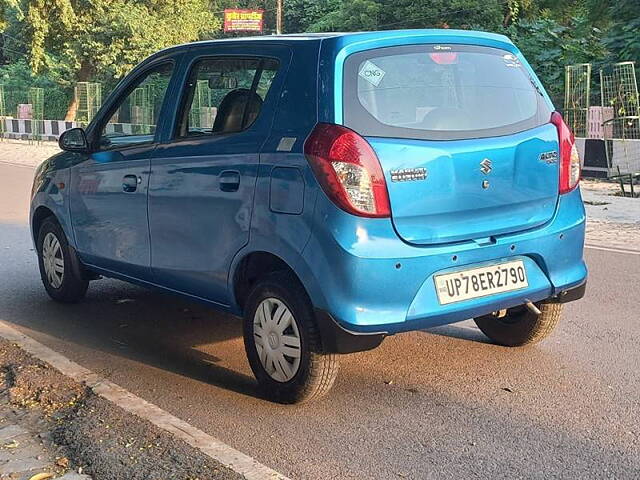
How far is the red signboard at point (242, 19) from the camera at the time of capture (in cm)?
5359

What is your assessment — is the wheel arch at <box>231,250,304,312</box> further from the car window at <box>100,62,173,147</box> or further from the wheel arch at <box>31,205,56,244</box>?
the wheel arch at <box>31,205,56,244</box>

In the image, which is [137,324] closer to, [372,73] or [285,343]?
[285,343]

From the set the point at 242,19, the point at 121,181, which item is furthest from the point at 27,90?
the point at 121,181

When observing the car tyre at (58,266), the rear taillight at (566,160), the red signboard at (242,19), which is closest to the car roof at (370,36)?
the rear taillight at (566,160)

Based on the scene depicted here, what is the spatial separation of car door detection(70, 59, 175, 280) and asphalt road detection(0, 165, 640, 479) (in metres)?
0.57

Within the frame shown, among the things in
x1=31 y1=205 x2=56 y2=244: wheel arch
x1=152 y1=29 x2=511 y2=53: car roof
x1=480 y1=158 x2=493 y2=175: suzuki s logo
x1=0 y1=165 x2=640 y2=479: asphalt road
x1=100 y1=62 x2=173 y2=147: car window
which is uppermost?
x1=152 y1=29 x2=511 y2=53: car roof

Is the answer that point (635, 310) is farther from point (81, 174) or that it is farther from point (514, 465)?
point (81, 174)

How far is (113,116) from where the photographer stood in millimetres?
5941

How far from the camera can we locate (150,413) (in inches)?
168

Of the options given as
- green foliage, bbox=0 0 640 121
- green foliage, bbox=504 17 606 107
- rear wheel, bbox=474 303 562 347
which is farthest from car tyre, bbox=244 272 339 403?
green foliage, bbox=504 17 606 107

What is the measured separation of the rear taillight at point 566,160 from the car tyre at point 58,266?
3.55m

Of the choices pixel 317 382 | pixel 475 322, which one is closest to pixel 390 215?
pixel 317 382

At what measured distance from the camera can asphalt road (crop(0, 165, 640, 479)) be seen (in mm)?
3785

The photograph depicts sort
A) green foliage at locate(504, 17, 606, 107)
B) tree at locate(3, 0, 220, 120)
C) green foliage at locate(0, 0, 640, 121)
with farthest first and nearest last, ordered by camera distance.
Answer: tree at locate(3, 0, 220, 120), green foliage at locate(0, 0, 640, 121), green foliage at locate(504, 17, 606, 107)
